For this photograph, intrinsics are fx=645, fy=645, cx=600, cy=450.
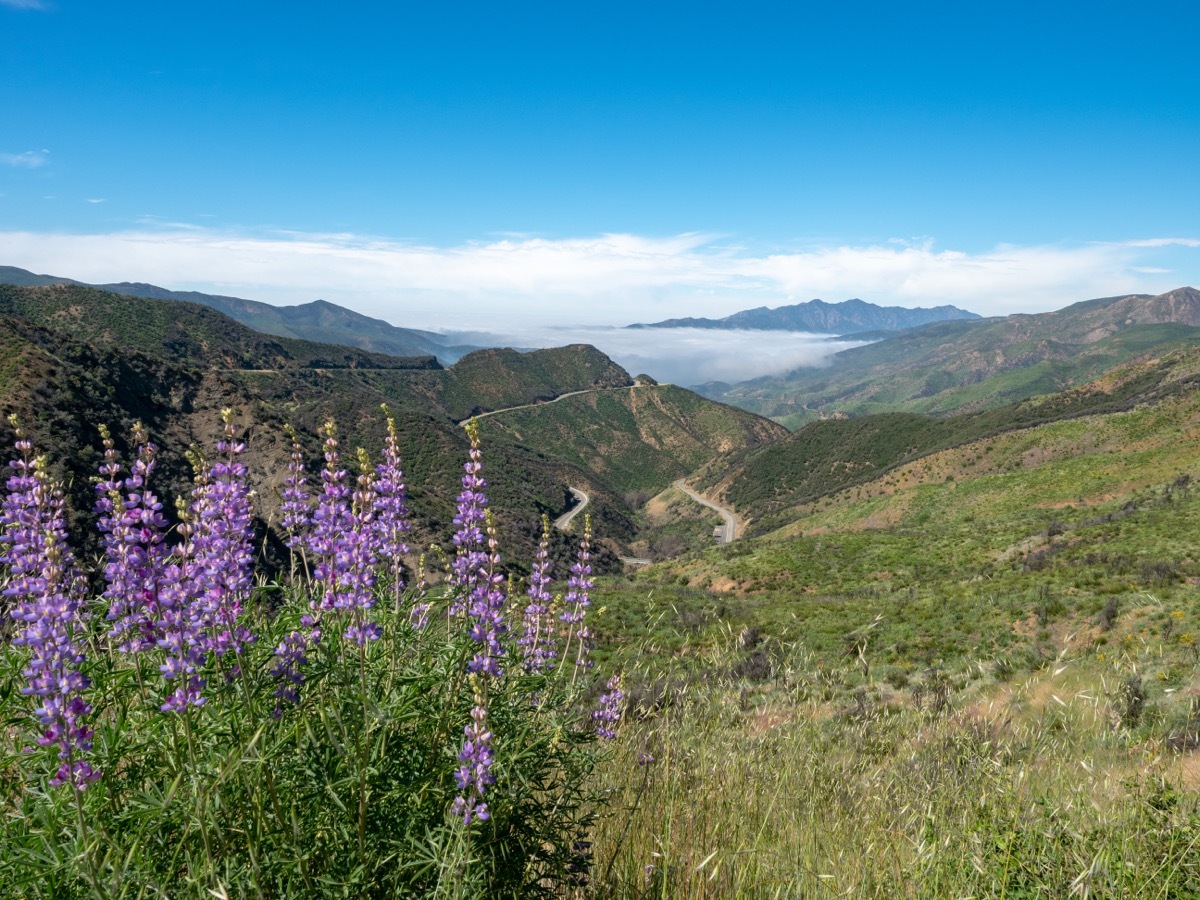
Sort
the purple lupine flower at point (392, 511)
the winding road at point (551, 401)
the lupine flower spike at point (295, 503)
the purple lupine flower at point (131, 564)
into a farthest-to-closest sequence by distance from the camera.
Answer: the winding road at point (551, 401), the lupine flower spike at point (295, 503), the purple lupine flower at point (392, 511), the purple lupine flower at point (131, 564)

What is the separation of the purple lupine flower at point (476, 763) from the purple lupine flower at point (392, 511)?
1025mm

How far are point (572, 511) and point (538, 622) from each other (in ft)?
341

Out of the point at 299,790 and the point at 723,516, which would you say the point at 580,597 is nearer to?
the point at 299,790

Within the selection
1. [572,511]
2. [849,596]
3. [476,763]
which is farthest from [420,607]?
[572,511]

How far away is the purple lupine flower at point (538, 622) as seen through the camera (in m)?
3.96

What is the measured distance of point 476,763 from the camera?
8.39 feet

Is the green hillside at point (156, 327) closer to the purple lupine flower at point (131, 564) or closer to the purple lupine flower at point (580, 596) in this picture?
the purple lupine flower at point (580, 596)

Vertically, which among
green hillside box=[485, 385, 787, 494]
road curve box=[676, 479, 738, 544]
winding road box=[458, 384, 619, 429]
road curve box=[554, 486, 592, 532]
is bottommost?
road curve box=[676, 479, 738, 544]

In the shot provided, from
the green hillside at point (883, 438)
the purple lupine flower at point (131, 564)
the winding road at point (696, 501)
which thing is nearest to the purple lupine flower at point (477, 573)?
the purple lupine flower at point (131, 564)

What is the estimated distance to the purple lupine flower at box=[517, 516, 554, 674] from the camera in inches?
156

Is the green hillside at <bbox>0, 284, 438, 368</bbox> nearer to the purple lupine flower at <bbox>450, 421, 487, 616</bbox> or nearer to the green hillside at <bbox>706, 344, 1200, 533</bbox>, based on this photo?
the green hillside at <bbox>706, 344, 1200, 533</bbox>

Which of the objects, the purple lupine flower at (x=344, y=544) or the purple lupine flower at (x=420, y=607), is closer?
the purple lupine flower at (x=344, y=544)

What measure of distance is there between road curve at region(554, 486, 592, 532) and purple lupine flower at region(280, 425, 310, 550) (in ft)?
281

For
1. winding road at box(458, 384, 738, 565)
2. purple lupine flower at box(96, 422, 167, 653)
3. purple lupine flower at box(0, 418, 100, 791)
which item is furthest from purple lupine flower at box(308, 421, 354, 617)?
winding road at box(458, 384, 738, 565)
